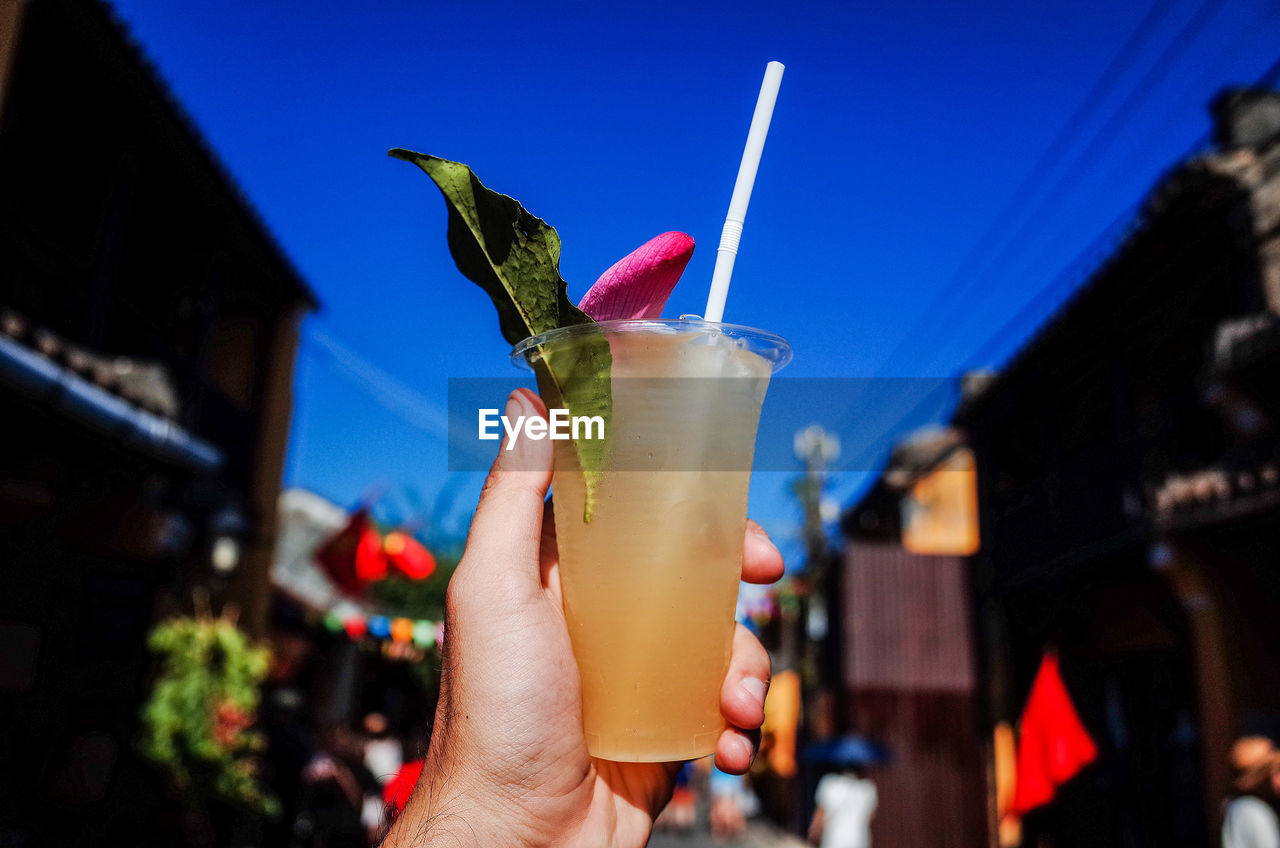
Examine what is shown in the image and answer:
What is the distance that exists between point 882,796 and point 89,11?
1534cm

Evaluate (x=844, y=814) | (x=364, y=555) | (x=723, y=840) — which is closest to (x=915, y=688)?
(x=723, y=840)

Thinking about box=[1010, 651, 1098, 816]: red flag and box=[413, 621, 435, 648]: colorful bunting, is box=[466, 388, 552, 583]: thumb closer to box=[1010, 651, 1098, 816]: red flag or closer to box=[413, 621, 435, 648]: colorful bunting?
box=[1010, 651, 1098, 816]: red flag

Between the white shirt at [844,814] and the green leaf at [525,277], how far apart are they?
31.5 ft

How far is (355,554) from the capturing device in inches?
416

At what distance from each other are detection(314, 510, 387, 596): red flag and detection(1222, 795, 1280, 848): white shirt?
8.56 m

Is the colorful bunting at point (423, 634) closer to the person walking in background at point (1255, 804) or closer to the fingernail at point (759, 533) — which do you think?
the person walking in background at point (1255, 804)

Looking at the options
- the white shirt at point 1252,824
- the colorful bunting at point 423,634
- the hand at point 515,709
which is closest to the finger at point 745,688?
the hand at point 515,709

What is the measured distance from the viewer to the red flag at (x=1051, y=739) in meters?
9.10

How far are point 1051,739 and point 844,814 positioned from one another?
2342 mm

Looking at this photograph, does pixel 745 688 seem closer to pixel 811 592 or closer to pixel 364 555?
pixel 364 555

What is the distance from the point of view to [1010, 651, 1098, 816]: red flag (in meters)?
9.10

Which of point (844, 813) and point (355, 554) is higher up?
point (355, 554)

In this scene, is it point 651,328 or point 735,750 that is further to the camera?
point 735,750

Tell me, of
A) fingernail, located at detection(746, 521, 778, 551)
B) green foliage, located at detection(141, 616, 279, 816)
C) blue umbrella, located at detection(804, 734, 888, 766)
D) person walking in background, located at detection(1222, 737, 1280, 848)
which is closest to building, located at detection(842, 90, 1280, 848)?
blue umbrella, located at detection(804, 734, 888, 766)
